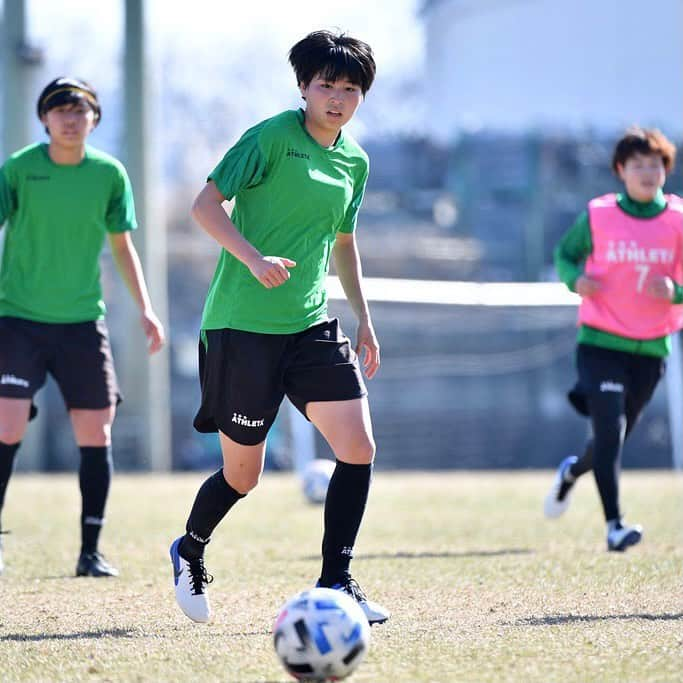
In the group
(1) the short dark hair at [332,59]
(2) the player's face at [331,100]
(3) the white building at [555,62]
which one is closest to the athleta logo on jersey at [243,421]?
(2) the player's face at [331,100]

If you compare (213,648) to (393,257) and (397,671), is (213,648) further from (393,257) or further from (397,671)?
(393,257)

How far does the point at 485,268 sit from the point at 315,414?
18690 mm

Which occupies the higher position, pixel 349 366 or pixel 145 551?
pixel 349 366

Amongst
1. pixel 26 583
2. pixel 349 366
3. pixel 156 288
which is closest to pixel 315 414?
pixel 349 366

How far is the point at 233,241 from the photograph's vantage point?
4746 millimetres

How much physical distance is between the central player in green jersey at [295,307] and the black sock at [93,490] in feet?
5.26

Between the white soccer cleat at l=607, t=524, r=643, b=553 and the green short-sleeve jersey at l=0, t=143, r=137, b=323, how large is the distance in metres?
2.83

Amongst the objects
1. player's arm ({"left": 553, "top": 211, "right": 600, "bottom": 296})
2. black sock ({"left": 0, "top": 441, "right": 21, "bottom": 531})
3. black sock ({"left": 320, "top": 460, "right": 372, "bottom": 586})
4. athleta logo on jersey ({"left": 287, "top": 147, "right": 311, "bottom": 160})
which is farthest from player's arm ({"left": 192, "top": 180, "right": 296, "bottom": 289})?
player's arm ({"left": 553, "top": 211, "right": 600, "bottom": 296})

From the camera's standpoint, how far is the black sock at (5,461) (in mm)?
6512

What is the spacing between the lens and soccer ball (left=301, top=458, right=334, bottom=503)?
1116 centimetres

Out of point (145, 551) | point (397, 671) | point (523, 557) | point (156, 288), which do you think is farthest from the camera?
point (156, 288)

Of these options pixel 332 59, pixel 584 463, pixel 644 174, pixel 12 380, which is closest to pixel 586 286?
pixel 644 174

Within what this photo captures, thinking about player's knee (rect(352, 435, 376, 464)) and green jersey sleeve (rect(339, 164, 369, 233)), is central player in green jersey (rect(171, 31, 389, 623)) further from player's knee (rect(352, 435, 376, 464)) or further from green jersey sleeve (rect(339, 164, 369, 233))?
green jersey sleeve (rect(339, 164, 369, 233))

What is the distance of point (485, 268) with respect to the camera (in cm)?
2350
